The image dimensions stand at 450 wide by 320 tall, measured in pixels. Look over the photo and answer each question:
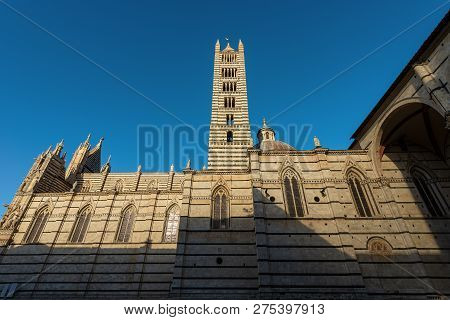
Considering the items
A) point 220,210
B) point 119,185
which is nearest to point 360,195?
point 220,210

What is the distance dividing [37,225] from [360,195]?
24114 millimetres

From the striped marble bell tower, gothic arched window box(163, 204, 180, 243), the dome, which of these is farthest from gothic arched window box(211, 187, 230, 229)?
the striped marble bell tower

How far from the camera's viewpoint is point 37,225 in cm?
2056

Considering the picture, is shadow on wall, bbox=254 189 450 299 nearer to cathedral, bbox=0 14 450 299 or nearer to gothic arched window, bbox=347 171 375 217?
cathedral, bbox=0 14 450 299

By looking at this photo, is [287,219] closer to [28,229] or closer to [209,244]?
[209,244]

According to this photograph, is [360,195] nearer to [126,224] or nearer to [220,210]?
[220,210]

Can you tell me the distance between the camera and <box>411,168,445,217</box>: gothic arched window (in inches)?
591

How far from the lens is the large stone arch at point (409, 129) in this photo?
15016mm

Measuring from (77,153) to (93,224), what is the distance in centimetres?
1568

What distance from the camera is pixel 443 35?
36.6ft

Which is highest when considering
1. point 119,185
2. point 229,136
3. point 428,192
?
point 229,136

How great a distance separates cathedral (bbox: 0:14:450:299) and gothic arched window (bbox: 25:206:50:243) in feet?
0.29

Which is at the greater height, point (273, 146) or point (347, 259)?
point (273, 146)

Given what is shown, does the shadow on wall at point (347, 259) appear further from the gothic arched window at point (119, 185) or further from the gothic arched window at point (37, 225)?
the gothic arched window at point (119, 185)
